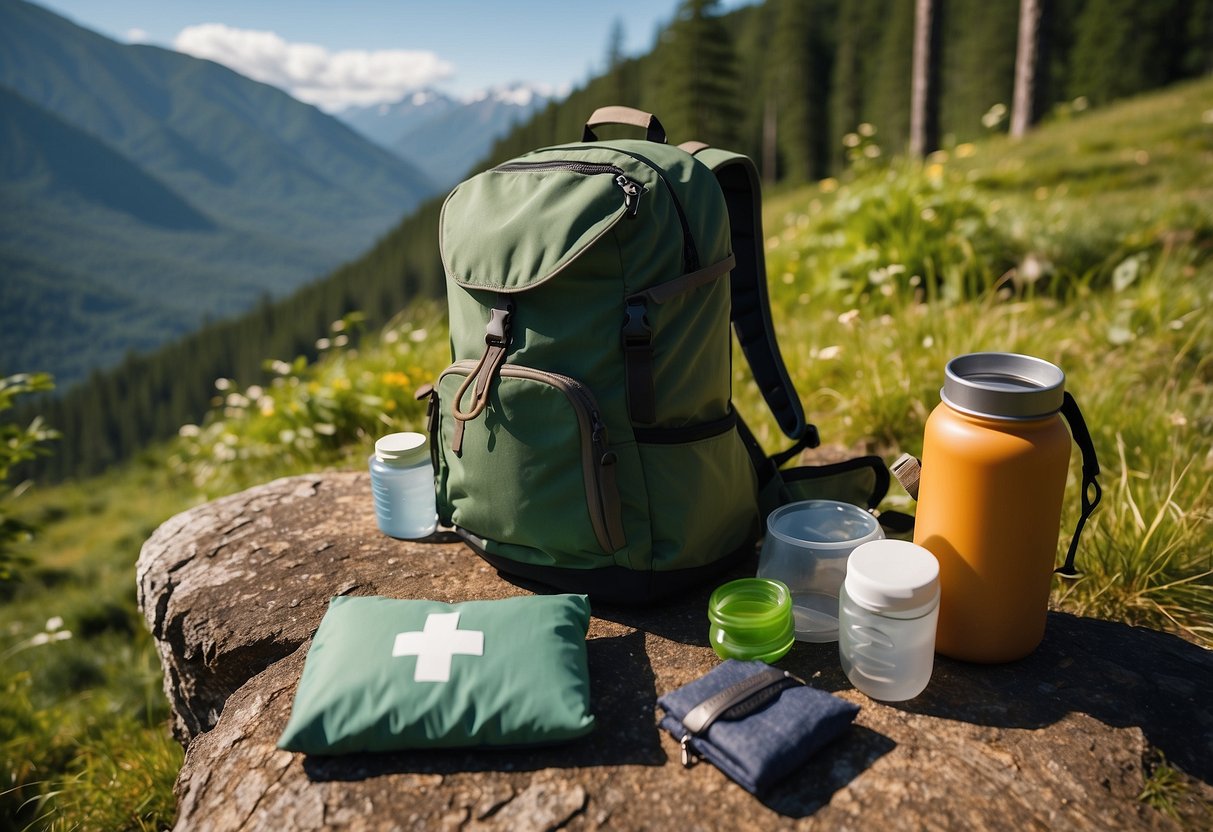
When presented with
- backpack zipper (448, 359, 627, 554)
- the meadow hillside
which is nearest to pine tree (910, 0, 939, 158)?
the meadow hillside

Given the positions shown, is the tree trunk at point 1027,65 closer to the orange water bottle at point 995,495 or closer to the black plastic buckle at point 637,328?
the orange water bottle at point 995,495

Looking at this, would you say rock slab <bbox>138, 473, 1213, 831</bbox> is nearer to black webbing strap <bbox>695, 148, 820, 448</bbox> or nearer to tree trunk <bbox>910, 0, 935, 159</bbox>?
black webbing strap <bbox>695, 148, 820, 448</bbox>

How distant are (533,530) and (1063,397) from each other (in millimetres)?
1345

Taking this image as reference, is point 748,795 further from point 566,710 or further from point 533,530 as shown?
point 533,530

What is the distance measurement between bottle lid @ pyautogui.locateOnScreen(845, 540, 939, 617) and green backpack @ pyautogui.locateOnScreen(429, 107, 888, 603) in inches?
20.4

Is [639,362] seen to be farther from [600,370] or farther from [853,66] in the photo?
[853,66]

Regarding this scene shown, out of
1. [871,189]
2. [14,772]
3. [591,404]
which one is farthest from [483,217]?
[871,189]

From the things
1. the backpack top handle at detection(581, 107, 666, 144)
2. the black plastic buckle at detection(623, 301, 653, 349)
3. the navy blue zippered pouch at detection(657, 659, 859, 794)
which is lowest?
the navy blue zippered pouch at detection(657, 659, 859, 794)

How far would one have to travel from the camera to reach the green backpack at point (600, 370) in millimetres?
2027

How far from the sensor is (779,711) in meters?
1.63

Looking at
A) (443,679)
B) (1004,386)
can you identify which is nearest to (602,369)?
(443,679)

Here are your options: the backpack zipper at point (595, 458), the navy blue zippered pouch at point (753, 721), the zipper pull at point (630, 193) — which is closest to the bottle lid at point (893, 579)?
the navy blue zippered pouch at point (753, 721)

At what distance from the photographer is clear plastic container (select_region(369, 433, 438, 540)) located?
261 cm

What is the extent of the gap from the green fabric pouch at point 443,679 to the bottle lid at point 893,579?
0.64m
